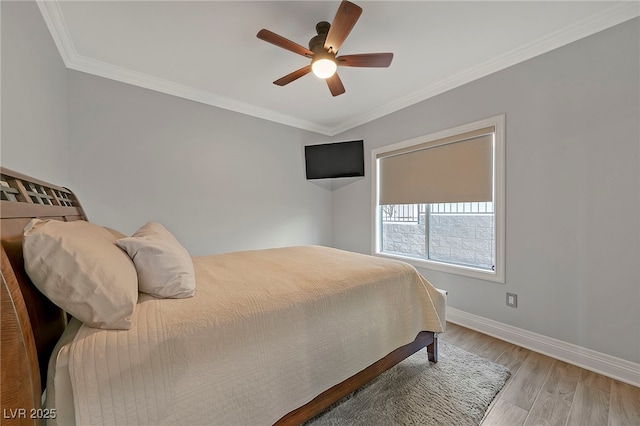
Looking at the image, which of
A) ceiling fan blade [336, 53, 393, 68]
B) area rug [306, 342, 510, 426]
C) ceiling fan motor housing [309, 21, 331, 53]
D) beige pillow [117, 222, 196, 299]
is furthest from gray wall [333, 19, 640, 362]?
beige pillow [117, 222, 196, 299]

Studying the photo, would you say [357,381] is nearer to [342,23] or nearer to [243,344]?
[243,344]

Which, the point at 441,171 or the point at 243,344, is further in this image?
the point at 441,171

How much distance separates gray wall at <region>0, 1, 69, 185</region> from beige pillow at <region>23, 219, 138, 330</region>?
3.23 feet

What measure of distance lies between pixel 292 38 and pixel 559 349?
333 centimetres

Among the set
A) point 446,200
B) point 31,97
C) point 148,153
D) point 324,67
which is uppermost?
point 324,67

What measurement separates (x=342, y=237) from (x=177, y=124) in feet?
9.04

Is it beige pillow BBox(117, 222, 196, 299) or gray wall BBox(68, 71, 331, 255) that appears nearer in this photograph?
beige pillow BBox(117, 222, 196, 299)

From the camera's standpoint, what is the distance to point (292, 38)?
2064 mm

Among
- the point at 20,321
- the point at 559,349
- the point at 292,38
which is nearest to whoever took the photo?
the point at 20,321

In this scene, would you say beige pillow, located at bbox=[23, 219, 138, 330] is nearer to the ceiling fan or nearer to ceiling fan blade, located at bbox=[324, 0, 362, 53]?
the ceiling fan

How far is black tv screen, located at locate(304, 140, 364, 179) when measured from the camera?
3680 mm

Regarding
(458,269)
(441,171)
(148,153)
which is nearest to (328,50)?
(441,171)

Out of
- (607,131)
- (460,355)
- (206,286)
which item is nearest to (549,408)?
(460,355)

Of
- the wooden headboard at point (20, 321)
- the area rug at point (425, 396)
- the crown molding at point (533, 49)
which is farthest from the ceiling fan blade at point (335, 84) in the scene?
the area rug at point (425, 396)
